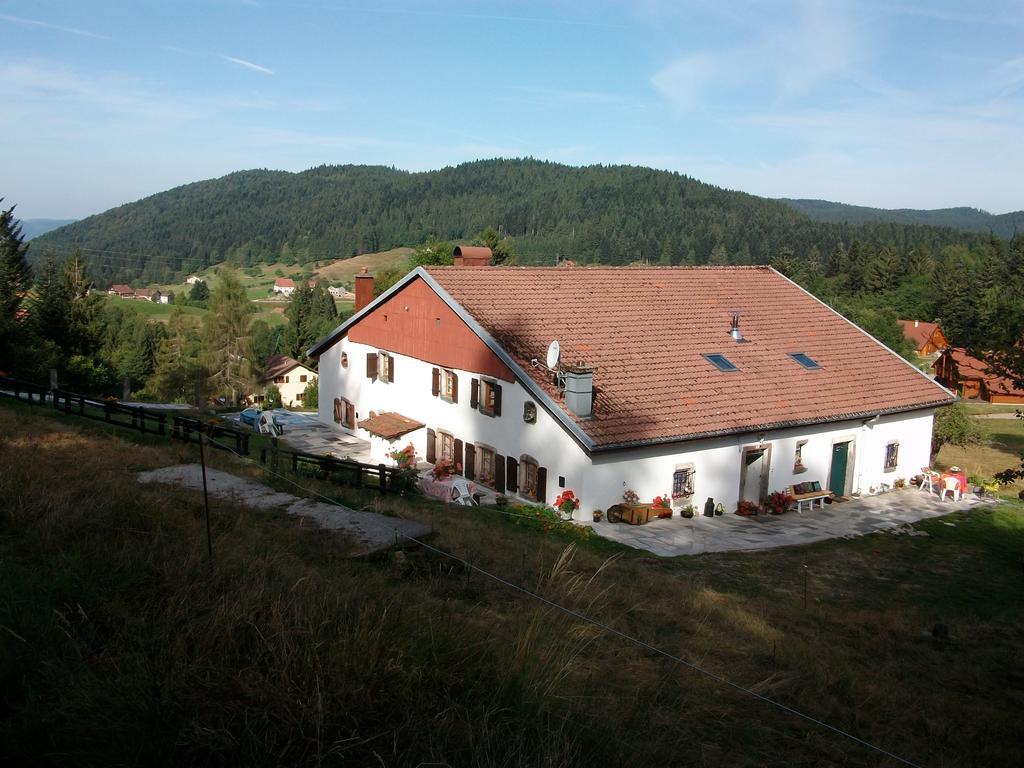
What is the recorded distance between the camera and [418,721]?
4414 millimetres

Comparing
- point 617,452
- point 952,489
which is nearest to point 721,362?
point 617,452

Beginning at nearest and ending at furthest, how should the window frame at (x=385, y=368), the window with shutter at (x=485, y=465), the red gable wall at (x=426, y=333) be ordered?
1. the window with shutter at (x=485, y=465)
2. the red gable wall at (x=426, y=333)
3. the window frame at (x=385, y=368)

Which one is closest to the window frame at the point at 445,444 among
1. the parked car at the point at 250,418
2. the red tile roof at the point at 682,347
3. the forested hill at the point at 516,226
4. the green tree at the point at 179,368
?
the red tile roof at the point at 682,347

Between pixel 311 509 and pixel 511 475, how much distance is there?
36.0ft

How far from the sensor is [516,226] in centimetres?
15288

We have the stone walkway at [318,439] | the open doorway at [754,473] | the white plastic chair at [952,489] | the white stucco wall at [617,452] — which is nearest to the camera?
the white stucco wall at [617,452]

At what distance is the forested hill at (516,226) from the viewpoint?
136375 mm

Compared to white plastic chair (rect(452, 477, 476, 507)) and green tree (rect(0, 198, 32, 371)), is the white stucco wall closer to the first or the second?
white plastic chair (rect(452, 477, 476, 507))

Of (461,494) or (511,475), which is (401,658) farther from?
(511,475)

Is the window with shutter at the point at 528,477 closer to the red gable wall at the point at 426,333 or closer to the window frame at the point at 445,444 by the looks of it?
the red gable wall at the point at 426,333

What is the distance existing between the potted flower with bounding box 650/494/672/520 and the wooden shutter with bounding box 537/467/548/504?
8.86 feet

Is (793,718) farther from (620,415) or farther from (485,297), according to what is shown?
(485,297)

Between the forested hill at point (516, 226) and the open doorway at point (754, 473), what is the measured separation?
3851 inches

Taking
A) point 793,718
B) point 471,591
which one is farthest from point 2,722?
point 793,718
